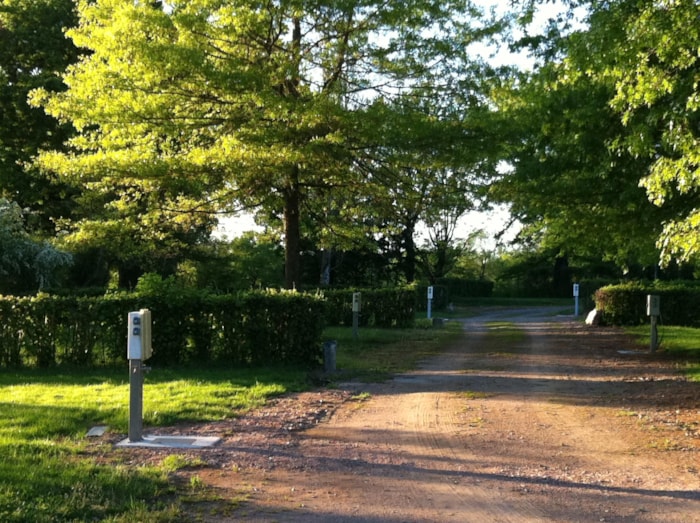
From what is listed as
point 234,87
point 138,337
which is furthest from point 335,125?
point 138,337

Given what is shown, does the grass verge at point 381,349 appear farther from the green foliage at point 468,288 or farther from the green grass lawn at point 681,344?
the green foliage at point 468,288

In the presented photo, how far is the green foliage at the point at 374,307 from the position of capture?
70.5ft

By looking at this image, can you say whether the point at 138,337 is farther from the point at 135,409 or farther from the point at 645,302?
the point at 645,302

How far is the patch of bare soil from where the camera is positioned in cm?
455

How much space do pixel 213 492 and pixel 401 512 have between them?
1418 millimetres

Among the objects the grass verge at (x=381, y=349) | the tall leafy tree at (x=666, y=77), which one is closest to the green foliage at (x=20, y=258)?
the grass verge at (x=381, y=349)

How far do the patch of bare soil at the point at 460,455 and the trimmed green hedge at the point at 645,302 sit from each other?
13585 mm

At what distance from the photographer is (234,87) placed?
39.1 feet

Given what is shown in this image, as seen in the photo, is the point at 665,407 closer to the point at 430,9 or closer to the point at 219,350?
the point at 219,350

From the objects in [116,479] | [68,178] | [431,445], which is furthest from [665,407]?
[68,178]

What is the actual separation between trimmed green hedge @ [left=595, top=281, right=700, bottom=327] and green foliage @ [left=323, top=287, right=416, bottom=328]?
25.2 ft

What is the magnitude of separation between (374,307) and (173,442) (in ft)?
51.7

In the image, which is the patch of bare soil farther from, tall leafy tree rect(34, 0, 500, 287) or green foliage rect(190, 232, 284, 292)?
green foliage rect(190, 232, 284, 292)

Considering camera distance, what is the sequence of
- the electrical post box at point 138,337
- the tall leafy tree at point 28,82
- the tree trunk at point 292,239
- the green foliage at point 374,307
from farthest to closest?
the tall leafy tree at point 28,82, the green foliage at point 374,307, the tree trunk at point 292,239, the electrical post box at point 138,337
